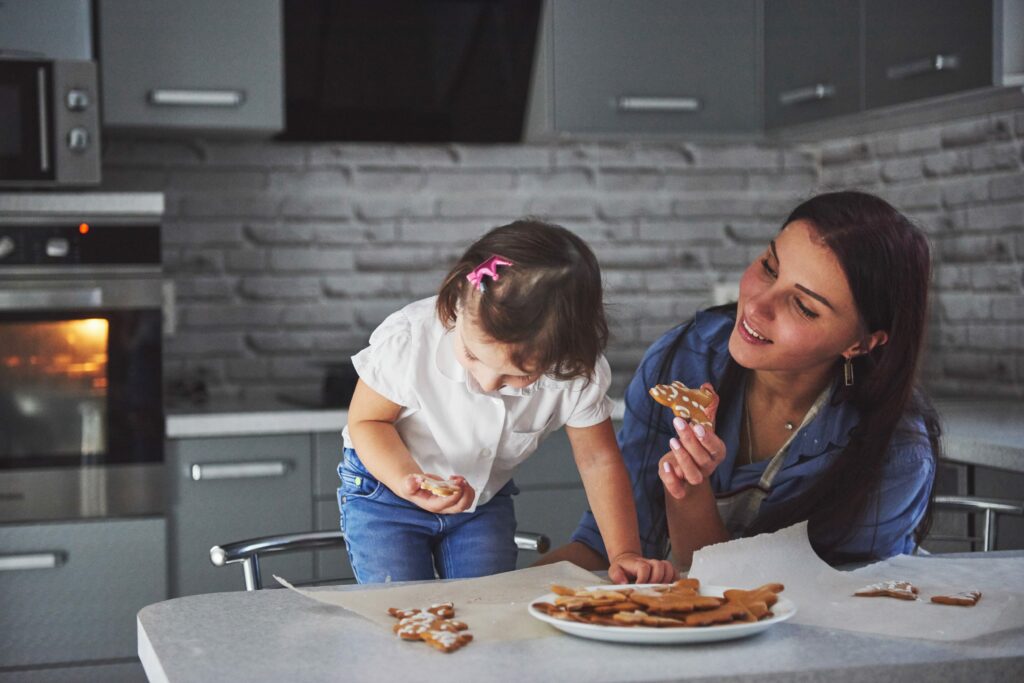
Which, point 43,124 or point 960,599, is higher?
point 43,124

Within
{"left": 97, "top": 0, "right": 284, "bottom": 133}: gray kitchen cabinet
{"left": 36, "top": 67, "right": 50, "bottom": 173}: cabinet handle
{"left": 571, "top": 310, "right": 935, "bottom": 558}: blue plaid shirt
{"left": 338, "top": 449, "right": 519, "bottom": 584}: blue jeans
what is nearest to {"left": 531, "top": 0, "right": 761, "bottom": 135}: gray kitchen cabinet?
{"left": 97, "top": 0, "right": 284, "bottom": 133}: gray kitchen cabinet

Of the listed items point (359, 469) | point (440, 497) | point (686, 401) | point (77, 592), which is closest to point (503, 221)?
point (77, 592)

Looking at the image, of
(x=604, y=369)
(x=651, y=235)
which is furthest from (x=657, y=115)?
(x=604, y=369)

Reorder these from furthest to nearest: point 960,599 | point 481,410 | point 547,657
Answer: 1. point 481,410
2. point 960,599
3. point 547,657

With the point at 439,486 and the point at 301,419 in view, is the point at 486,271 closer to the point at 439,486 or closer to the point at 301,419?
the point at 439,486

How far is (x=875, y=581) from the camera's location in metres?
1.38

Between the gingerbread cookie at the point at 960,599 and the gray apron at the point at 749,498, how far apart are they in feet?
1.72

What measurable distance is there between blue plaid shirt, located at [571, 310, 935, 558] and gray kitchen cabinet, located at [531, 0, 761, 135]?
4.87 feet

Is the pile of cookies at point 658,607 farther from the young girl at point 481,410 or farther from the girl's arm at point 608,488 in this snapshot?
the girl's arm at point 608,488

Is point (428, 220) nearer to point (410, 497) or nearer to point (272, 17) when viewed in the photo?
point (272, 17)

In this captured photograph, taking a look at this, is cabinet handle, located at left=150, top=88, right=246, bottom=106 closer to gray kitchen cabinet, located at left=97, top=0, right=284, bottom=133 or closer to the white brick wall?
gray kitchen cabinet, located at left=97, top=0, right=284, bottom=133

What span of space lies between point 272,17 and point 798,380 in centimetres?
181

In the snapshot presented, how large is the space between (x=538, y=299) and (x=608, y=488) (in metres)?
0.29

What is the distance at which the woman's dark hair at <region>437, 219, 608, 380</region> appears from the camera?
5.00ft
